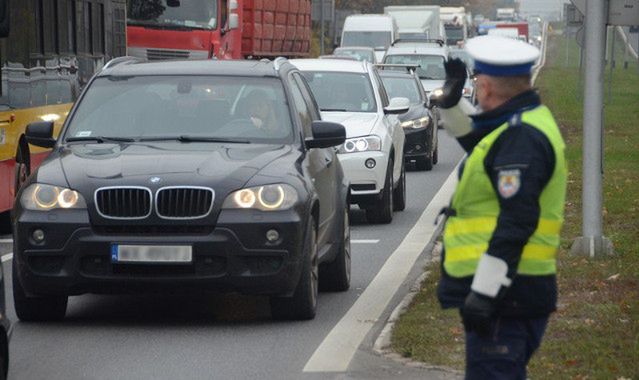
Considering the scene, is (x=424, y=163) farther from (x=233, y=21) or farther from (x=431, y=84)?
(x=233, y=21)

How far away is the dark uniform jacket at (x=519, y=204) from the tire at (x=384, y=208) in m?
11.2

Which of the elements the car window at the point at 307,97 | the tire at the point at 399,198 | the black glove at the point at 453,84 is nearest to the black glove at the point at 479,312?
the black glove at the point at 453,84

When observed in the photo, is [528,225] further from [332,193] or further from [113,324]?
[332,193]

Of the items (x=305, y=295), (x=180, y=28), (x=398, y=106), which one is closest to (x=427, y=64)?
(x=180, y=28)

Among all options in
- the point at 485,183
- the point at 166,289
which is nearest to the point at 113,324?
the point at 166,289

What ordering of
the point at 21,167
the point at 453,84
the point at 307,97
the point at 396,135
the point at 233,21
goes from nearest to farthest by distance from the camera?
1. the point at 453,84
2. the point at 307,97
3. the point at 21,167
4. the point at 396,135
5. the point at 233,21

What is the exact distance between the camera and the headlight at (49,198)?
32.4ft

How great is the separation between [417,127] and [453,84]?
724 inches

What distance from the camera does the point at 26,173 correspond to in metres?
17.6

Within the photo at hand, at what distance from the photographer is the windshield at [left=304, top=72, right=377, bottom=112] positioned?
59.9 ft

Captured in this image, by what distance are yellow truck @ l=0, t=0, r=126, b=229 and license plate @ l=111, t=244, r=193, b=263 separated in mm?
4999

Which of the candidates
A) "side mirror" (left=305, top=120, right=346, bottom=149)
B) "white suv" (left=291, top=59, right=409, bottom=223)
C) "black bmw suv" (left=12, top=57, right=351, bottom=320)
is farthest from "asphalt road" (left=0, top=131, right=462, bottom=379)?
"white suv" (left=291, top=59, right=409, bottom=223)

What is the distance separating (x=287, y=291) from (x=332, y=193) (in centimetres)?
163

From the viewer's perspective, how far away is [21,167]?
17203mm
